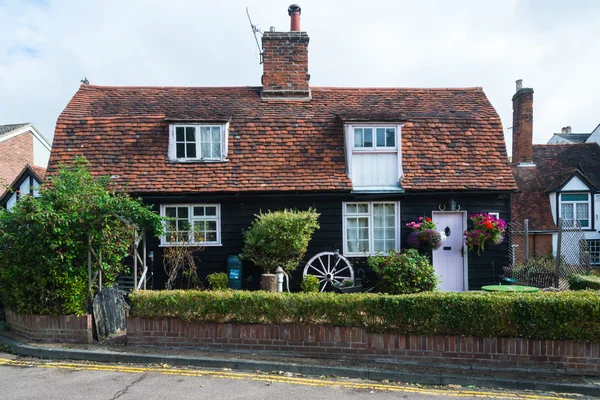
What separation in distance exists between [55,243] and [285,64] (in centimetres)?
935

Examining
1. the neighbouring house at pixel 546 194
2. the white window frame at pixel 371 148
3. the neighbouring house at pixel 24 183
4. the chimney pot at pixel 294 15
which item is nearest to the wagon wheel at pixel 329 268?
the white window frame at pixel 371 148

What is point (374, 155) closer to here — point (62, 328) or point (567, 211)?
point (62, 328)

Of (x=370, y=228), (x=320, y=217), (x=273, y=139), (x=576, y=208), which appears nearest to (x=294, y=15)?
(x=273, y=139)

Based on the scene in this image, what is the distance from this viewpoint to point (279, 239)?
11.1m

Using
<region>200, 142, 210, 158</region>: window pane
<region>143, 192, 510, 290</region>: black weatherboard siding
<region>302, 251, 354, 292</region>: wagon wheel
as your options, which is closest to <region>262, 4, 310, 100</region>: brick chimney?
<region>200, 142, 210, 158</region>: window pane

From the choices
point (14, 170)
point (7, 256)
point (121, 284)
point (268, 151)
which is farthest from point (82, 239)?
point (14, 170)

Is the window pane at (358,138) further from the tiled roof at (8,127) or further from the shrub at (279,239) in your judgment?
the tiled roof at (8,127)

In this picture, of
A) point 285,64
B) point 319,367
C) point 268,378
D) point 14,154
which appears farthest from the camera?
point 14,154

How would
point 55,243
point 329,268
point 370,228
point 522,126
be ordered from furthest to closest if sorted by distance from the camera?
point 522,126 → point 370,228 → point 329,268 → point 55,243

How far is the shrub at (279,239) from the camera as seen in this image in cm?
1109

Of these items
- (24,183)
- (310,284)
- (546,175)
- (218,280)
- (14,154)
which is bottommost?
(310,284)

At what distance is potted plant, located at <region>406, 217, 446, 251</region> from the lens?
11969 mm

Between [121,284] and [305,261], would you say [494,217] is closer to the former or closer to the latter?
[305,261]

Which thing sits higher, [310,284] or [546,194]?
[546,194]
